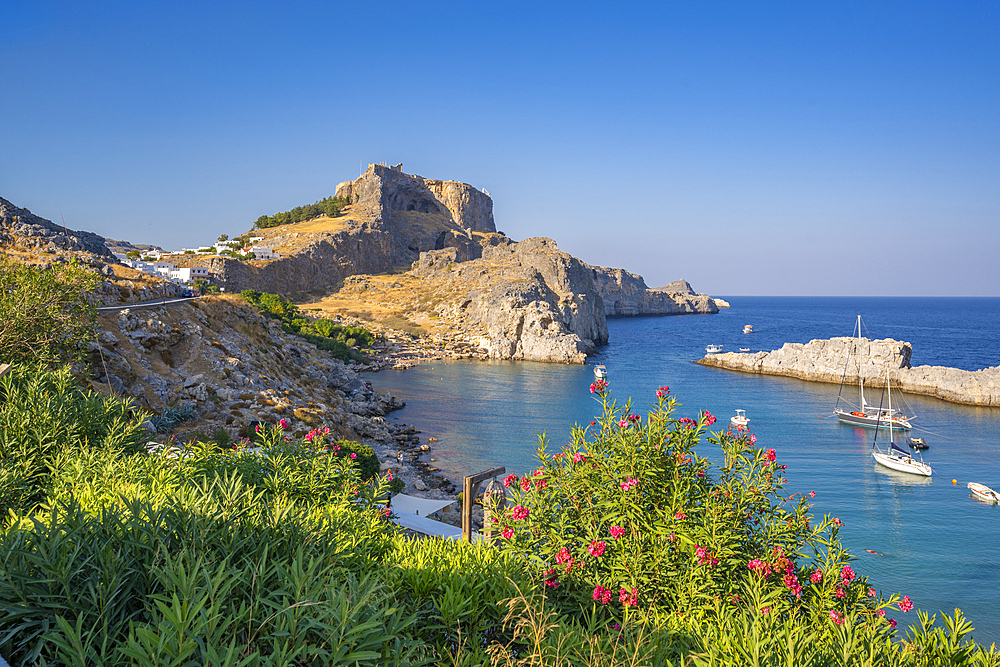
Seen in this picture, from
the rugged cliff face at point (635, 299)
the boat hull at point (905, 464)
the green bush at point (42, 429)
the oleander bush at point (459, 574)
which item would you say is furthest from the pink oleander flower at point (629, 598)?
the rugged cliff face at point (635, 299)

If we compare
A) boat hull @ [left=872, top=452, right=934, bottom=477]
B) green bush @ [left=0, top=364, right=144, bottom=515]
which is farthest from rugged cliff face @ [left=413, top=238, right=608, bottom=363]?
green bush @ [left=0, top=364, right=144, bottom=515]

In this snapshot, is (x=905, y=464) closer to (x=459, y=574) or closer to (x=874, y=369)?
(x=874, y=369)

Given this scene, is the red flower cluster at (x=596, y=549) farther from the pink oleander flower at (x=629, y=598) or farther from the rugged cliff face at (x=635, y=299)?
the rugged cliff face at (x=635, y=299)

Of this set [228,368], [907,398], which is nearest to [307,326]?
[228,368]

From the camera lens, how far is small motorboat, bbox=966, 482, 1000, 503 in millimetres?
23109

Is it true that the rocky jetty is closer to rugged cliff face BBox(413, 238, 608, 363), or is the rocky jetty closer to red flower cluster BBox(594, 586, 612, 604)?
red flower cluster BBox(594, 586, 612, 604)

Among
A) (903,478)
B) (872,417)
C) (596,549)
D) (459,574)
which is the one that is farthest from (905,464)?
(459,574)

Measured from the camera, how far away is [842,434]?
34719 millimetres

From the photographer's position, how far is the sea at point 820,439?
58.8 ft

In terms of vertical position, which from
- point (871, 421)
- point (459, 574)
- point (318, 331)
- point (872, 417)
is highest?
point (318, 331)

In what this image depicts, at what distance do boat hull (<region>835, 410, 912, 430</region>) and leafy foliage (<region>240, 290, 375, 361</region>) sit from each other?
4128cm

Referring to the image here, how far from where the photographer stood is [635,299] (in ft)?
518

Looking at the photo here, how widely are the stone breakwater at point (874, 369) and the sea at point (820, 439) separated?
156 centimetres

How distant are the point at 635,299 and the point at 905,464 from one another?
439 feet
